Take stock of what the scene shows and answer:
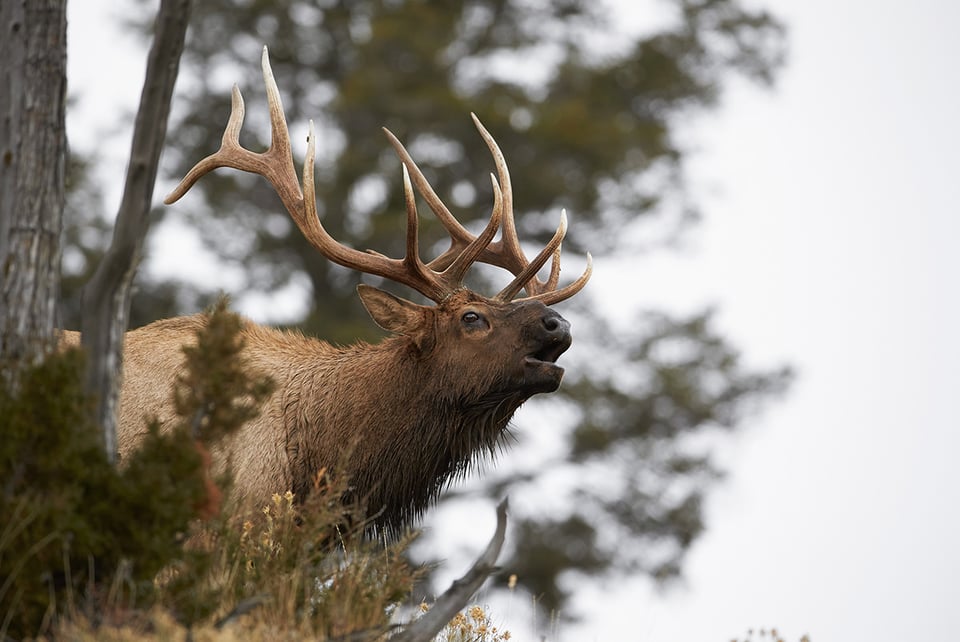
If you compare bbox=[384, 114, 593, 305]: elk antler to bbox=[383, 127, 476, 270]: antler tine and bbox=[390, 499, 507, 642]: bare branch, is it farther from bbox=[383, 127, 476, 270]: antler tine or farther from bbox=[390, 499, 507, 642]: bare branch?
bbox=[390, 499, 507, 642]: bare branch

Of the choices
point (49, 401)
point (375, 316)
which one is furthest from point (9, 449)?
point (375, 316)

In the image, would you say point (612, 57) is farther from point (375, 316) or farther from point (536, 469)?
point (375, 316)

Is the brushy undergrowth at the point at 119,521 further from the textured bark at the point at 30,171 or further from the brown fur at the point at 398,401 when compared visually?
the brown fur at the point at 398,401

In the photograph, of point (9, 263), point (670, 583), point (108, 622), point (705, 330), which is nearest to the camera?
point (108, 622)

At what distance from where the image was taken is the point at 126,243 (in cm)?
410

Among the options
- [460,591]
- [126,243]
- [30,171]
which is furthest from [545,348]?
[30,171]

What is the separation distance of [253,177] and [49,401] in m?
15.1

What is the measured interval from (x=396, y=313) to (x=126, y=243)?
2.71 metres

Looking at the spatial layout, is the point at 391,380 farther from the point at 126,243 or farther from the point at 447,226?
the point at 126,243

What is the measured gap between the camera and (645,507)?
759 inches

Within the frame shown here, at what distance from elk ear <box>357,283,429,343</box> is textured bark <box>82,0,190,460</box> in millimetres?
2539

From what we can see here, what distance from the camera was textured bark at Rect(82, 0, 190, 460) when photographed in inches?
161

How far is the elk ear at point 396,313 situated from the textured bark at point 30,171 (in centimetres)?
250

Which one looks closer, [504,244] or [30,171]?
[30,171]
